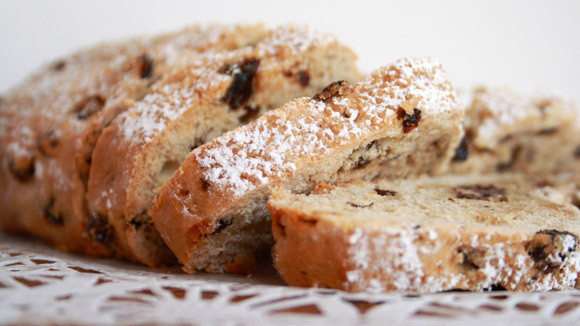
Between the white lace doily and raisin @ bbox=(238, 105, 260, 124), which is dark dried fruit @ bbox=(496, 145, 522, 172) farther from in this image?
raisin @ bbox=(238, 105, 260, 124)

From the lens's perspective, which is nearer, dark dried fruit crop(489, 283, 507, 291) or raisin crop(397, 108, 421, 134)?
dark dried fruit crop(489, 283, 507, 291)

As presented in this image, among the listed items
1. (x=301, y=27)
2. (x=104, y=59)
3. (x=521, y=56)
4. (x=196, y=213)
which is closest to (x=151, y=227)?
(x=196, y=213)

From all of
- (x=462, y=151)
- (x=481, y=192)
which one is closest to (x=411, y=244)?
(x=481, y=192)

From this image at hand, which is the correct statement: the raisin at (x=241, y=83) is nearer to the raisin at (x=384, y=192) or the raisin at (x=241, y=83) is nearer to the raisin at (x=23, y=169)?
the raisin at (x=384, y=192)

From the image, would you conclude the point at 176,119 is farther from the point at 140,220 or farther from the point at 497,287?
the point at 497,287

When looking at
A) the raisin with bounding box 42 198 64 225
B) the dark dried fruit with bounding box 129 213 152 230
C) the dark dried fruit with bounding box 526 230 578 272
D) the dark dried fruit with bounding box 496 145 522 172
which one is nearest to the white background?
the dark dried fruit with bounding box 496 145 522 172
